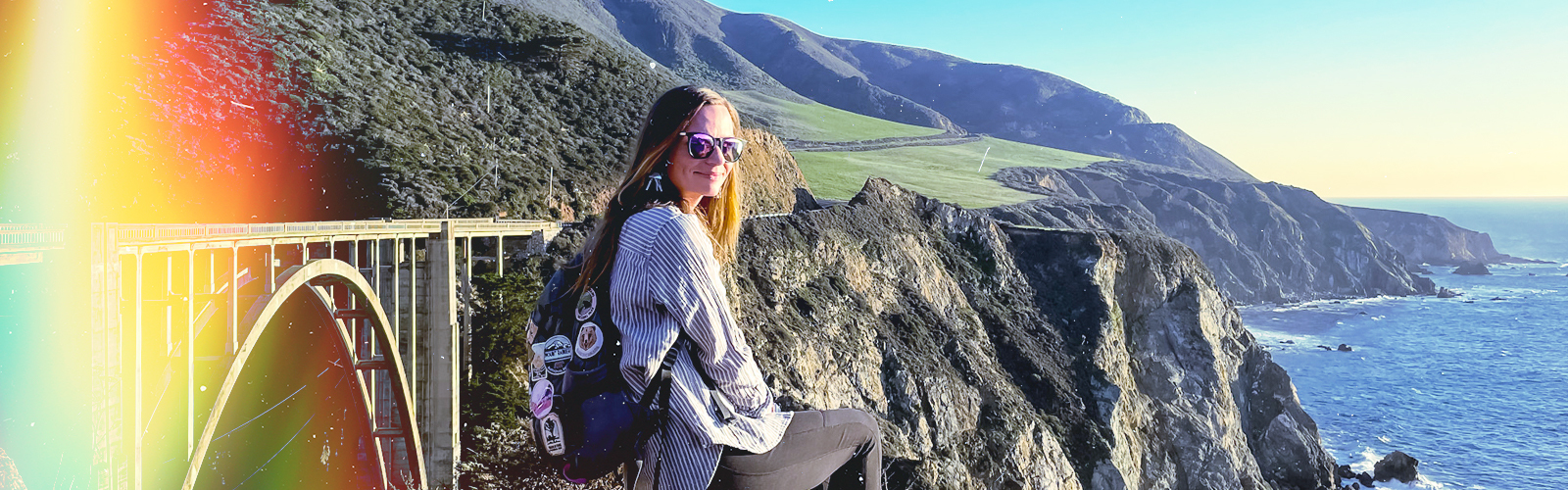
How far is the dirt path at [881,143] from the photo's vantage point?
11462cm

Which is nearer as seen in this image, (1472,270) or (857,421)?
(857,421)

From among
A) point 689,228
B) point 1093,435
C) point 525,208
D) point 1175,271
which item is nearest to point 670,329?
point 689,228

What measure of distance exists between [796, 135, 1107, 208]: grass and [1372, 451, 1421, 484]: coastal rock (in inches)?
1654

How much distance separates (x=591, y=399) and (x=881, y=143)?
13066 cm

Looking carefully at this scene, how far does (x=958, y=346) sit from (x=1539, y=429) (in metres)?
54.0

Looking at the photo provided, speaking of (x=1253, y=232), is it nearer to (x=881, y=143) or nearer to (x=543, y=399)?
(x=881, y=143)

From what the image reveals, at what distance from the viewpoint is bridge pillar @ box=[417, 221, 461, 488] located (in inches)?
821

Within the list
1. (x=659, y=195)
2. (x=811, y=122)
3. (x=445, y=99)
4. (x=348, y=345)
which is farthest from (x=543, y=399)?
(x=811, y=122)

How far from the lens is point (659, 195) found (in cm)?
270

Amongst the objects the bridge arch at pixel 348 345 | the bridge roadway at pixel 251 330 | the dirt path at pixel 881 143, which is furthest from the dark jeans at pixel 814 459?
the dirt path at pixel 881 143

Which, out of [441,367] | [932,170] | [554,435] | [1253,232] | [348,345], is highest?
[932,170]

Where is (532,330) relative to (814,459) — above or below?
above

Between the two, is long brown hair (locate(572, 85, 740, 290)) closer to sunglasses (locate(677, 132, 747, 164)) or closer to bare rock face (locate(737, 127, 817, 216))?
sunglasses (locate(677, 132, 747, 164))

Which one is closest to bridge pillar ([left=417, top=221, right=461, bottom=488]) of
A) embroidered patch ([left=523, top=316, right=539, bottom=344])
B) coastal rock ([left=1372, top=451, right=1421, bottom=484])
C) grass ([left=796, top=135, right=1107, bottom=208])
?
embroidered patch ([left=523, top=316, right=539, bottom=344])
